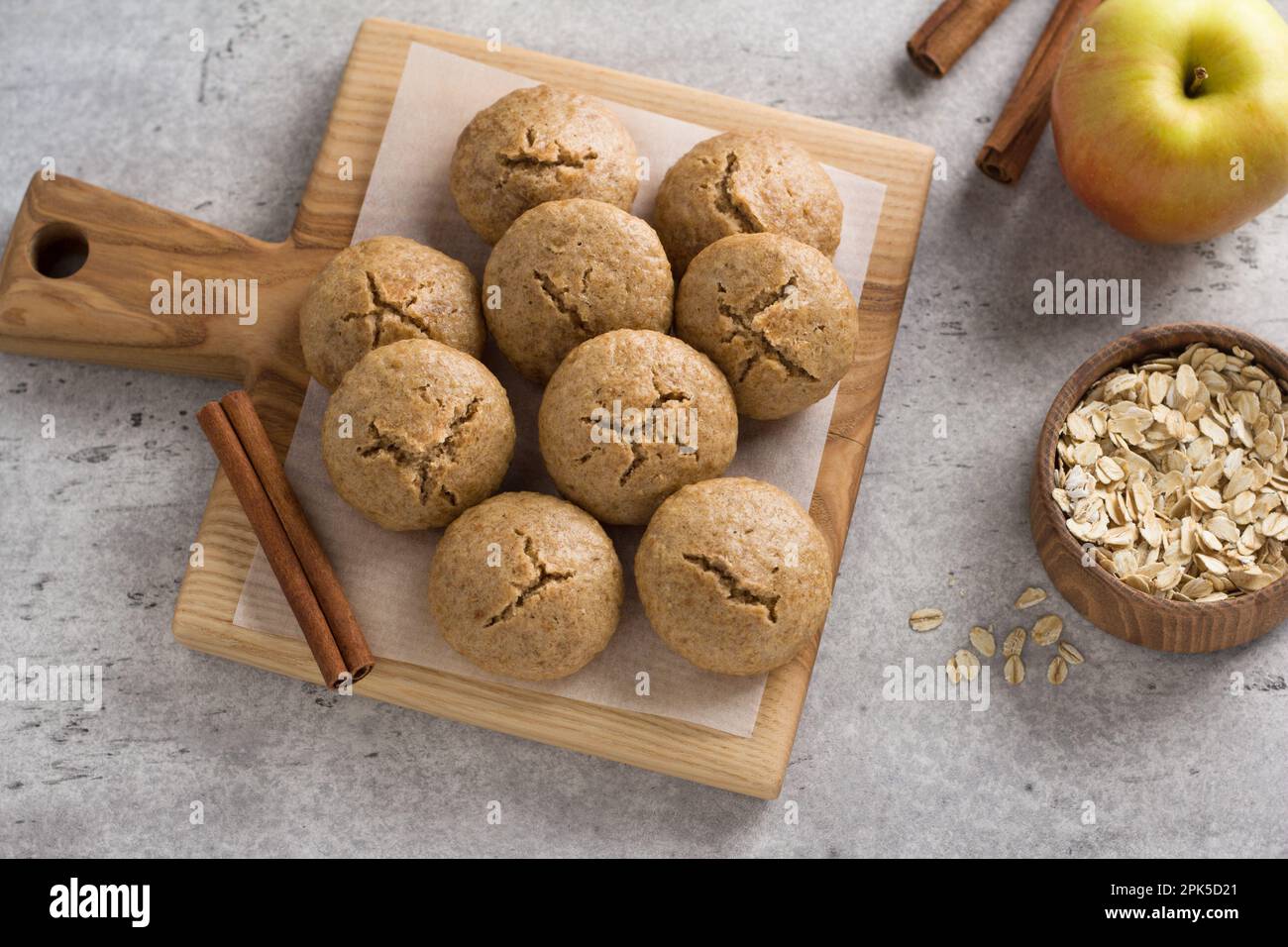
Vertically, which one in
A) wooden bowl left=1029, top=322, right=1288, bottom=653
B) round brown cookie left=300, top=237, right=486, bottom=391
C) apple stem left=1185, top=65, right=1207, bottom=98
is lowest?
wooden bowl left=1029, top=322, right=1288, bottom=653

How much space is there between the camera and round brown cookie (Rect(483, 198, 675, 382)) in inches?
89.4

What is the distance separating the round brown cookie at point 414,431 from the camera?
220 cm

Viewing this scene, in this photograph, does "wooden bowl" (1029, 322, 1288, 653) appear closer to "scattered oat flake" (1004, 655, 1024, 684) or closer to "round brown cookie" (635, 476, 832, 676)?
"scattered oat flake" (1004, 655, 1024, 684)

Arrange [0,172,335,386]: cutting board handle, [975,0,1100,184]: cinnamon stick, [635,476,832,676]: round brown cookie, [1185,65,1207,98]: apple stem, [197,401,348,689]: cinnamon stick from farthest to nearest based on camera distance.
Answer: [975,0,1100,184]: cinnamon stick
[0,172,335,386]: cutting board handle
[1185,65,1207,98]: apple stem
[197,401,348,689]: cinnamon stick
[635,476,832,676]: round brown cookie

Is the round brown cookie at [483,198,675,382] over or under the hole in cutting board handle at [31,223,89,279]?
over

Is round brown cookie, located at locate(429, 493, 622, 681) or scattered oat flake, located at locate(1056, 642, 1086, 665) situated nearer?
round brown cookie, located at locate(429, 493, 622, 681)

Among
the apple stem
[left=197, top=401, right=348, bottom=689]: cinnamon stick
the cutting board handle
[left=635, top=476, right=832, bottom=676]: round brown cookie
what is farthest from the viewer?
the cutting board handle

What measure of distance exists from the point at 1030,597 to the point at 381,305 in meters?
1.53

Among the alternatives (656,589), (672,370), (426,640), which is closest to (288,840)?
(426,640)

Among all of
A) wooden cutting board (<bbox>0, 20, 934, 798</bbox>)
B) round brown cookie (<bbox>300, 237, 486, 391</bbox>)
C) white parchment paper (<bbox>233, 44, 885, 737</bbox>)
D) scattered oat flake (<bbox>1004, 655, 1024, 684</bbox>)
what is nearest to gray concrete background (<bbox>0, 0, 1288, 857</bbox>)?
scattered oat flake (<bbox>1004, 655, 1024, 684</bbox>)

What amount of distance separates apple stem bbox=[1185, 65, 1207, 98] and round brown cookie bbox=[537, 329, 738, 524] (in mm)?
1195

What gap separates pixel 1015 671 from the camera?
8.46 feet

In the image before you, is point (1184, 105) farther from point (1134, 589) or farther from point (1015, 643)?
point (1015, 643)

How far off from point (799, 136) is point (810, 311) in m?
0.59
